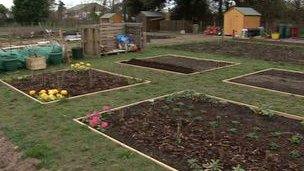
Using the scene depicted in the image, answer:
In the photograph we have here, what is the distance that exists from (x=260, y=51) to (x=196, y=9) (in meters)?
19.1

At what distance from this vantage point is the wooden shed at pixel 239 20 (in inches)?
1078

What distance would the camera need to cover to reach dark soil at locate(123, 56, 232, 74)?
13023 millimetres

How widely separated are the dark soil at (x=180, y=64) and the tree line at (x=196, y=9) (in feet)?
56.7

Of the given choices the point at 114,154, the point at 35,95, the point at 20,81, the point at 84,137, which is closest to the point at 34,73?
the point at 20,81

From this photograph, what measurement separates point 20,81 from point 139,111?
5.06m

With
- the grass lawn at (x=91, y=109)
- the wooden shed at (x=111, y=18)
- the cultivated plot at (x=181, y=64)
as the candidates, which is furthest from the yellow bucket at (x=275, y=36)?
the wooden shed at (x=111, y=18)

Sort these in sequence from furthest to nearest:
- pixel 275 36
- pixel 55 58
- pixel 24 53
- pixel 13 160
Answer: pixel 275 36 < pixel 55 58 < pixel 24 53 < pixel 13 160

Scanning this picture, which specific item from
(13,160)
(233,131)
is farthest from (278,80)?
(13,160)

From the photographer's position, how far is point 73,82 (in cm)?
1083

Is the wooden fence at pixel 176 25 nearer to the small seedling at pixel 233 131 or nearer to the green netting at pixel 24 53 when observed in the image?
the green netting at pixel 24 53

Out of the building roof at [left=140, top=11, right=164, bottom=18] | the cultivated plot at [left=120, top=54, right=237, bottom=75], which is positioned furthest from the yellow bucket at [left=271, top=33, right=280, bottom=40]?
the building roof at [left=140, top=11, right=164, bottom=18]

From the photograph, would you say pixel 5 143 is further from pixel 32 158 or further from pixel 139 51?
pixel 139 51

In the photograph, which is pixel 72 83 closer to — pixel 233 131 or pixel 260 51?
pixel 233 131

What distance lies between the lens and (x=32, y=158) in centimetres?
566
